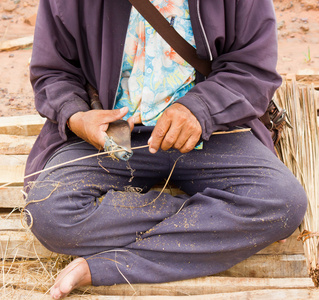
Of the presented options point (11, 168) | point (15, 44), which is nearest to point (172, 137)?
point (11, 168)

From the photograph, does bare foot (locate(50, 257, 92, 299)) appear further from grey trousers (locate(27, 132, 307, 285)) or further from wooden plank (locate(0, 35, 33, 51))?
wooden plank (locate(0, 35, 33, 51))

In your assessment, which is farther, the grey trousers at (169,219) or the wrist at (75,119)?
the wrist at (75,119)

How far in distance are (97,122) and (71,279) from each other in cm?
64

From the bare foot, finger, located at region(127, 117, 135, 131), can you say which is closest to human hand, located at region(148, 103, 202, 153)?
finger, located at region(127, 117, 135, 131)

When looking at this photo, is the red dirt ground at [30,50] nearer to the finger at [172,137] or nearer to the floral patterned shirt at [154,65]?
the floral patterned shirt at [154,65]

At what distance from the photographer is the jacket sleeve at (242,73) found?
5.74 feet

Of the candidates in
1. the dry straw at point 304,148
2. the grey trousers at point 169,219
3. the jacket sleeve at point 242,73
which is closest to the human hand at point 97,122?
the grey trousers at point 169,219

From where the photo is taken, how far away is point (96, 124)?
5.76 ft

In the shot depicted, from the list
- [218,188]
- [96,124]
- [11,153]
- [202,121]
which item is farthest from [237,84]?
[11,153]

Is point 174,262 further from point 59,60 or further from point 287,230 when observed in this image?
point 59,60

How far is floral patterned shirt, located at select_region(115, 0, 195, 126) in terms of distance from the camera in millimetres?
1863

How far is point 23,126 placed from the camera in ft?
9.05

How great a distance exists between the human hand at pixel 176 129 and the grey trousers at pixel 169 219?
0.70ft

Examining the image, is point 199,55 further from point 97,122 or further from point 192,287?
point 192,287
